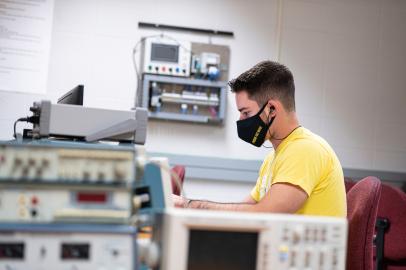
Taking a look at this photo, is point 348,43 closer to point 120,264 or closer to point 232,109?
point 232,109

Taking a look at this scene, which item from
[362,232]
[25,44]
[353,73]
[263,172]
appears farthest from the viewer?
[353,73]

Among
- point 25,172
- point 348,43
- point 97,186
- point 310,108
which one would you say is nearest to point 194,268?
point 97,186

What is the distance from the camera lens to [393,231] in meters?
3.12

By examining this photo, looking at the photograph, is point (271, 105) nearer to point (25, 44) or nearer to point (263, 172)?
point (263, 172)

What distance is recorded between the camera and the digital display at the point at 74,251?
3.32ft

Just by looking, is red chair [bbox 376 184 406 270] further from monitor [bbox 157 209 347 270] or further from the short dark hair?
monitor [bbox 157 209 347 270]

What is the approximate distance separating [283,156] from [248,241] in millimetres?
816

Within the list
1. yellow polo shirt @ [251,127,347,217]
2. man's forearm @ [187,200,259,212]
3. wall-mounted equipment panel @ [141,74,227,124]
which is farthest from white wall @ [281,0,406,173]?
man's forearm @ [187,200,259,212]

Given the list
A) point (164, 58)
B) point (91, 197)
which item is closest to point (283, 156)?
point (91, 197)

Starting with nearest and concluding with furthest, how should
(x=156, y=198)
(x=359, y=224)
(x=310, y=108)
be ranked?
(x=156, y=198) → (x=359, y=224) → (x=310, y=108)

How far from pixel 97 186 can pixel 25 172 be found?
5.4 inches

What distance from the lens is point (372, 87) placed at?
393 cm

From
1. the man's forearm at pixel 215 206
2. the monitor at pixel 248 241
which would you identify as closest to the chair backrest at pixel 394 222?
the man's forearm at pixel 215 206

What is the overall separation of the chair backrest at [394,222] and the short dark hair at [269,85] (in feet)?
4.42
